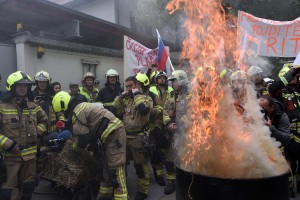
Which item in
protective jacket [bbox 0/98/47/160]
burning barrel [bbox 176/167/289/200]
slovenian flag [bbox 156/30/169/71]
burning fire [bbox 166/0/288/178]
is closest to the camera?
burning barrel [bbox 176/167/289/200]

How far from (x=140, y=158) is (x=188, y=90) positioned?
61.8 inches

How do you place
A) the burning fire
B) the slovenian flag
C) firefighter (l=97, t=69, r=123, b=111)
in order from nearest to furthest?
the burning fire → firefighter (l=97, t=69, r=123, b=111) → the slovenian flag

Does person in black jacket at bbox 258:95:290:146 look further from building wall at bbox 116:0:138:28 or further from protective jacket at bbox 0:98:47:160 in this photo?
building wall at bbox 116:0:138:28

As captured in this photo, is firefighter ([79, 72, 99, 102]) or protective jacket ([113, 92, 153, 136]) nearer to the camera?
protective jacket ([113, 92, 153, 136])

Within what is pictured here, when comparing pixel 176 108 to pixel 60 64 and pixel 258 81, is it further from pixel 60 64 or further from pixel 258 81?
pixel 60 64

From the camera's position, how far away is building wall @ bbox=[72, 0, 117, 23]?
17906 mm

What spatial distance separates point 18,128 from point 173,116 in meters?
2.79

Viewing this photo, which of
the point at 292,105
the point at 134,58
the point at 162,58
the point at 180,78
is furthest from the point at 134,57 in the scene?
the point at 292,105

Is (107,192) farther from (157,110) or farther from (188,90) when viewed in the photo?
(188,90)

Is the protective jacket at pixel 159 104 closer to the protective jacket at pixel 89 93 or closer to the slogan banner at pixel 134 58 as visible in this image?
the slogan banner at pixel 134 58

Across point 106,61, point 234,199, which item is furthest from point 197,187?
point 106,61

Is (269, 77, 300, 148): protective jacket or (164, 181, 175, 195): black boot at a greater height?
(269, 77, 300, 148): protective jacket

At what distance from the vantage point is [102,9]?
1848cm

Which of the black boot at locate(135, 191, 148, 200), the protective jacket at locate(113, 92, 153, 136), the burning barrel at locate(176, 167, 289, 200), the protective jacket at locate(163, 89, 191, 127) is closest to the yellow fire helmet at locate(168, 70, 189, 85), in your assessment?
the protective jacket at locate(163, 89, 191, 127)
